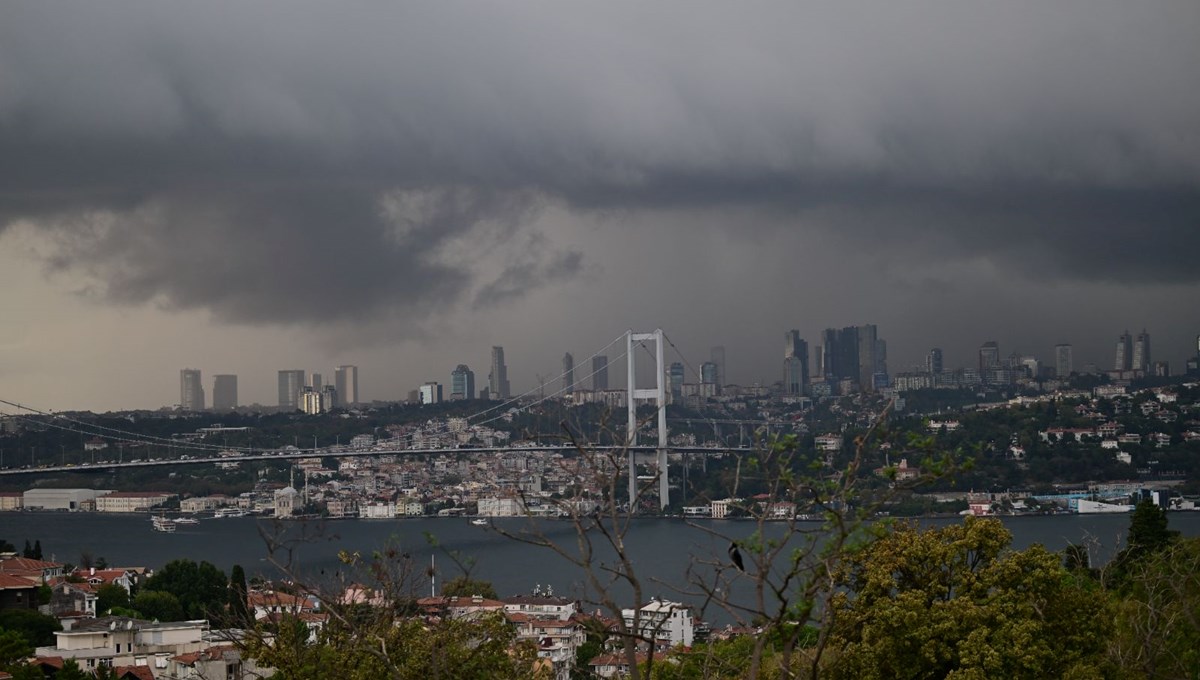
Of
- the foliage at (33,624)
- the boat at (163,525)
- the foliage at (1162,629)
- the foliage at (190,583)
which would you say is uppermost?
the foliage at (1162,629)

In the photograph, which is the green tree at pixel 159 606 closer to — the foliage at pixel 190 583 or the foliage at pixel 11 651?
the foliage at pixel 190 583

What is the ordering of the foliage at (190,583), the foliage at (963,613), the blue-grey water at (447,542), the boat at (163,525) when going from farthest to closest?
the boat at (163,525)
the blue-grey water at (447,542)
the foliage at (190,583)
the foliage at (963,613)

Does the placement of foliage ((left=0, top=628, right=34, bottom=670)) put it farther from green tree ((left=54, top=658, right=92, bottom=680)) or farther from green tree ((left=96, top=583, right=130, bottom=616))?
green tree ((left=96, top=583, right=130, bottom=616))

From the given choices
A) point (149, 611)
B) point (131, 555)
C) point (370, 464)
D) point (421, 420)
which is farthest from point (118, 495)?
point (149, 611)

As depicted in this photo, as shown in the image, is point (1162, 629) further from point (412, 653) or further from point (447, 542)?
point (447, 542)

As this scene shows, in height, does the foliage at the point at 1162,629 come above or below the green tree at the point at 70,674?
above

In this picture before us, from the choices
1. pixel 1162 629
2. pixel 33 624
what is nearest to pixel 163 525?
pixel 33 624

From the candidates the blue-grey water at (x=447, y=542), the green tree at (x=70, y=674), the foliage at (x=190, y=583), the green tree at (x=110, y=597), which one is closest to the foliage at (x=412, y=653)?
the green tree at (x=70, y=674)
